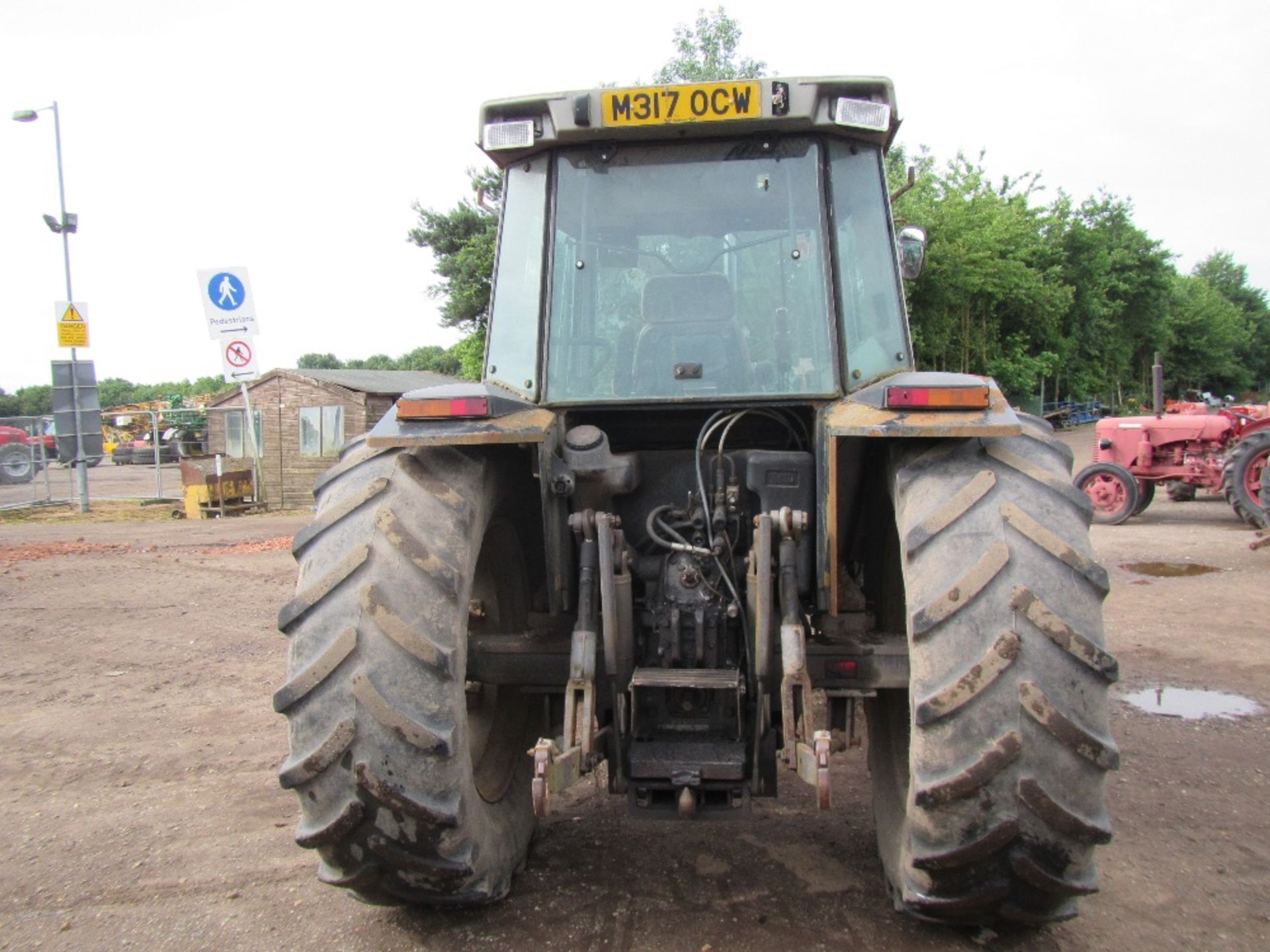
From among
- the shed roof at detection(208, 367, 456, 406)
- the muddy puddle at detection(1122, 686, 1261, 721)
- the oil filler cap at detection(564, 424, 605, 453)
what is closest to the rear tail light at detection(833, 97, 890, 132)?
the oil filler cap at detection(564, 424, 605, 453)

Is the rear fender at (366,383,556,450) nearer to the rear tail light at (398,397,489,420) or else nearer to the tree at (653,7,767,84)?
the rear tail light at (398,397,489,420)

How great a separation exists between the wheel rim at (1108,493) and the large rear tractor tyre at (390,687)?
13.1 m

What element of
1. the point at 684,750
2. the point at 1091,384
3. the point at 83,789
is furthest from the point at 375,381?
the point at 684,750

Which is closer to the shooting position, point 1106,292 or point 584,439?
point 584,439

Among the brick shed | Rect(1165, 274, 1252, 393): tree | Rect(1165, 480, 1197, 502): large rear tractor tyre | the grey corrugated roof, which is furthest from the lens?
Rect(1165, 274, 1252, 393): tree

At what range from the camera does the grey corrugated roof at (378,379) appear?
2753cm

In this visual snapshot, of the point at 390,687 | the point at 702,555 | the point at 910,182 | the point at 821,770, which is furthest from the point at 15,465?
the point at 821,770

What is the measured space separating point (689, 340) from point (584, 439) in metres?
0.59

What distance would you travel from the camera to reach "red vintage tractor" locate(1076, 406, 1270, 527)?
14.5 metres

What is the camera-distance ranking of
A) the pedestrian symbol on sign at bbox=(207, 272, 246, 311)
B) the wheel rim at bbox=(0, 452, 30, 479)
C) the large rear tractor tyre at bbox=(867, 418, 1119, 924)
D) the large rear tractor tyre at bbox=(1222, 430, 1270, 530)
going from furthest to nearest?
the wheel rim at bbox=(0, 452, 30, 479) < the pedestrian symbol on sign at bbox=(207, 272, 246, 311) < the large rear tractor tyre at bbox=(1222, 430, 1270, 530) < the large rear tractor tyre at bbox=(867, 418, 1119, 924)

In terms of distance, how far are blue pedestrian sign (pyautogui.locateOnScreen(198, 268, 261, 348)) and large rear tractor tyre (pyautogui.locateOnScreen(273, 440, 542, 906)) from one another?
12859 millimetres

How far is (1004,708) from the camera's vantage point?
8.51 ft

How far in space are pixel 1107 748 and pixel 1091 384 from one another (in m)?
36.8

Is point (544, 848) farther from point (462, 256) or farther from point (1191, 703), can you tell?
point (462, 256)
